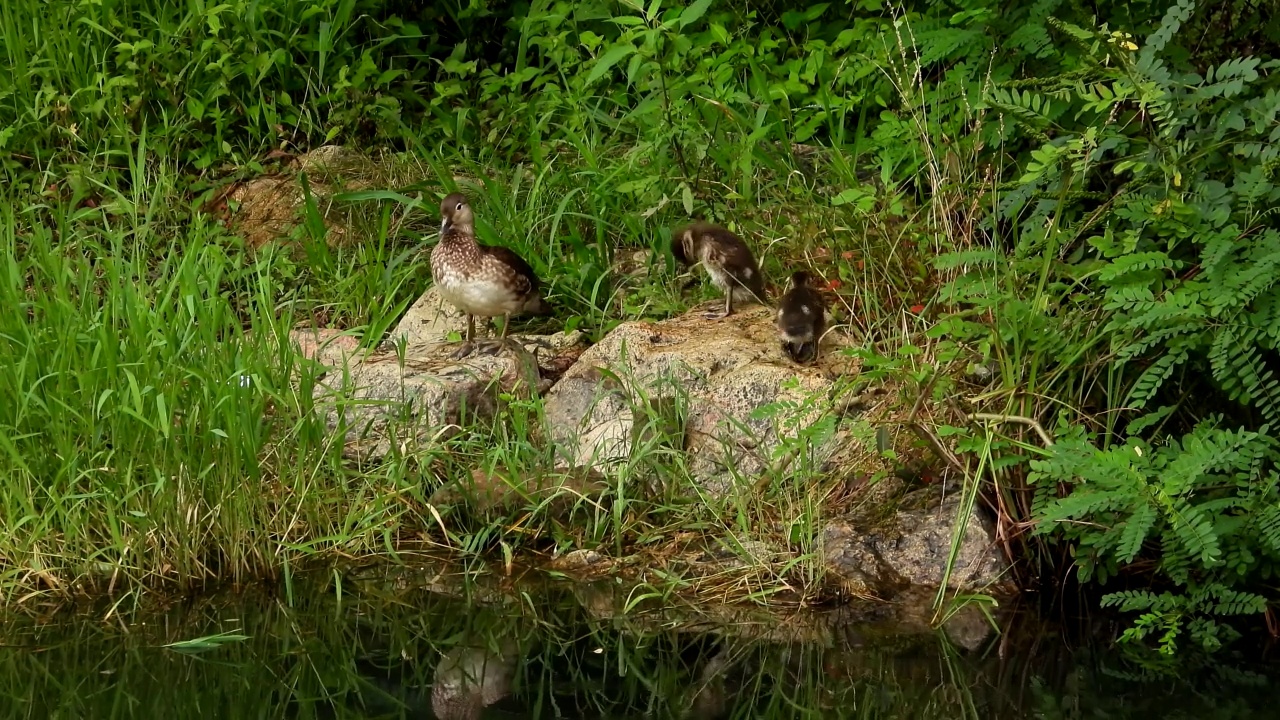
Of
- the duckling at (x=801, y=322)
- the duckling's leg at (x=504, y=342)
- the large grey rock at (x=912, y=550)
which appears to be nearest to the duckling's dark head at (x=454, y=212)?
the duckling's leg at (x=504, y=342)

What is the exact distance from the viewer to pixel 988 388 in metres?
5.83

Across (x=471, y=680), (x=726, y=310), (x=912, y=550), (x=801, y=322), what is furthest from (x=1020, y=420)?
(x=471, y=680)

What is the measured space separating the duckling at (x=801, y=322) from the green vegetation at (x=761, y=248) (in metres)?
0.25

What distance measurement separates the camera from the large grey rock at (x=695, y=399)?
6.14 m

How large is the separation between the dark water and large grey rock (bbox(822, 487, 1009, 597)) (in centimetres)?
19

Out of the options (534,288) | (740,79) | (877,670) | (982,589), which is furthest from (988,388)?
(740,79)

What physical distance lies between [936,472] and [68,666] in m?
3.19

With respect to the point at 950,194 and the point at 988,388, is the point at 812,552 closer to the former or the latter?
the point at 988,388

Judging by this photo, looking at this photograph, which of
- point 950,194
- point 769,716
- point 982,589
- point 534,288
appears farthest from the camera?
point 534,288

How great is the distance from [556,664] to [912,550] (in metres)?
1.45

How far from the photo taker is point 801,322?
245 inches

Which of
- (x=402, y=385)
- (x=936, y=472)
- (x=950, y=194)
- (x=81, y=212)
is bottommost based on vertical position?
(x=81, y=212)

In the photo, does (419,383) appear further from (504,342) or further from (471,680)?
(471,680)

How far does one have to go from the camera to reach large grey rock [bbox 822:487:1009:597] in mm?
5625
